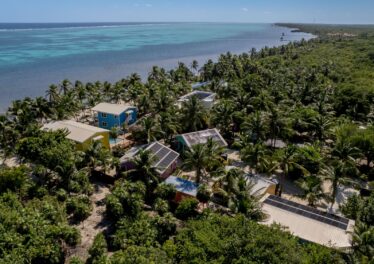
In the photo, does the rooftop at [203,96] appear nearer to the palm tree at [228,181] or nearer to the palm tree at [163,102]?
the palm tree at [163,102]

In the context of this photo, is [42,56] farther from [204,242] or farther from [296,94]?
[204,242]

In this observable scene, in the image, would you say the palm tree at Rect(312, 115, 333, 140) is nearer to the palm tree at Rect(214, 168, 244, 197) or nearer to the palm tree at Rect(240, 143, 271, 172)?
the palm tree at Rect(240, 143, 271, 172)

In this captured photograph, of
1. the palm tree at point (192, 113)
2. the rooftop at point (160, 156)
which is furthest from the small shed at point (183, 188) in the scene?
the palm tree at point (192, 113)

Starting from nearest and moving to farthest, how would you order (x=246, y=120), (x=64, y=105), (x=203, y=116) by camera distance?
1. (x=246, y=120)
2. (x=203, y=116)
3. (x=64, y=105)

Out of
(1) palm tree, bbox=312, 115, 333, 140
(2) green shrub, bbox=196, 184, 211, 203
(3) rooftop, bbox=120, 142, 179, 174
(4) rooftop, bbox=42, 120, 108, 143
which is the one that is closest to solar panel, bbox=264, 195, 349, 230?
(2) green shrub, bbox=196, 184, 211, 203

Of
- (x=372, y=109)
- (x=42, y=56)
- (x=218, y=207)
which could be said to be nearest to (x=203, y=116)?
(x=218, y=207)

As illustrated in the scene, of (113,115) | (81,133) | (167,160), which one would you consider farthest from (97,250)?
(113,115)
